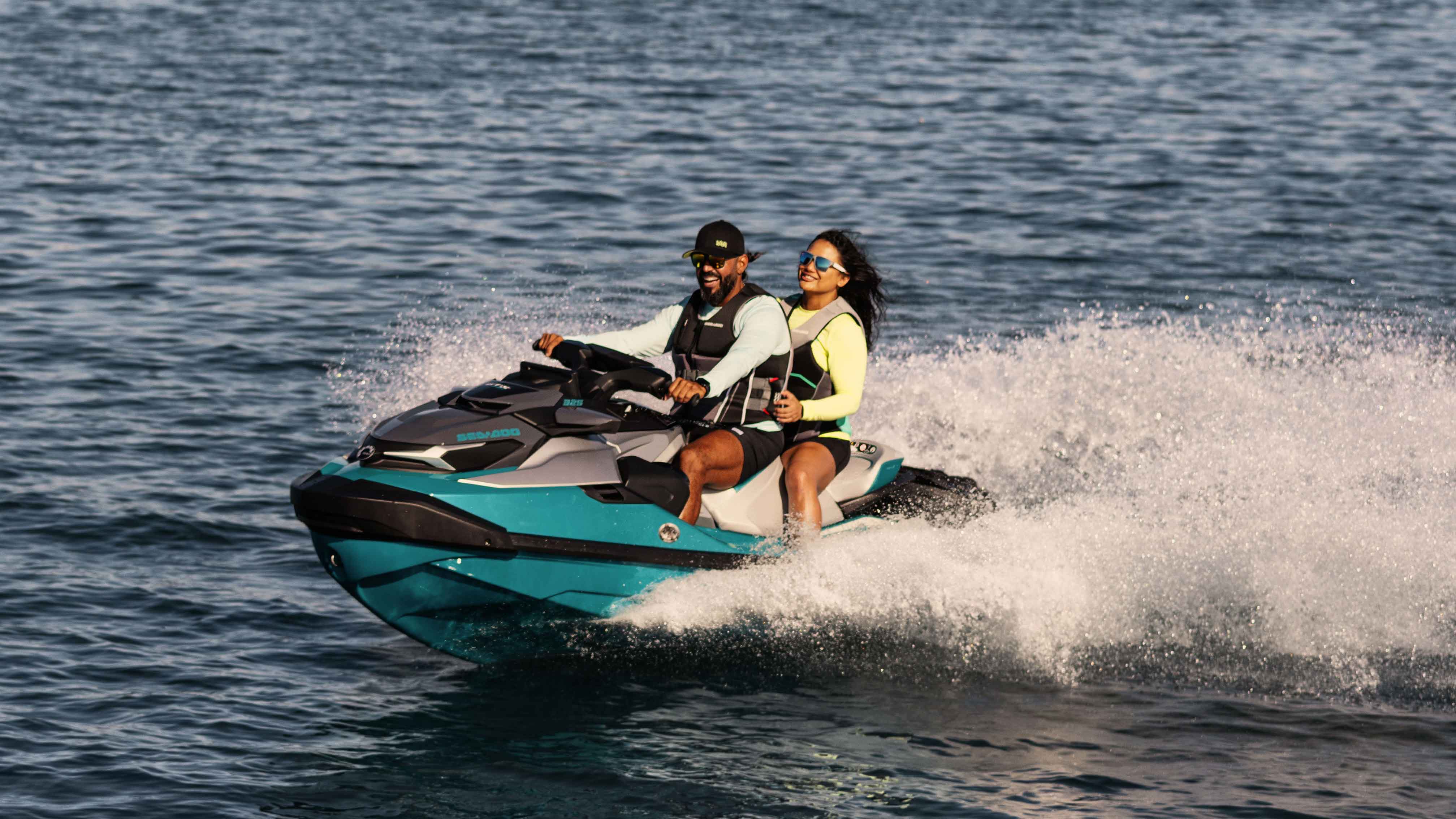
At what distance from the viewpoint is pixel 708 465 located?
7602mm

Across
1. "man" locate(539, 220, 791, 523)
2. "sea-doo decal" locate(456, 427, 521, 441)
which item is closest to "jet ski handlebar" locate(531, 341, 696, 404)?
"man" locate(539, 220, 791, 523)

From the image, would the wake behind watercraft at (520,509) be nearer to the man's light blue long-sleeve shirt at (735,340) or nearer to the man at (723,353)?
the man at (723,353)

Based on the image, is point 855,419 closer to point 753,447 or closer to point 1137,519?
point 1137,519

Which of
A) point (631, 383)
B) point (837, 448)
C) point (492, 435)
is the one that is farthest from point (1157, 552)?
point (492, 435)

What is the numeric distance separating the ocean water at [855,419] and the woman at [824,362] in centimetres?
37

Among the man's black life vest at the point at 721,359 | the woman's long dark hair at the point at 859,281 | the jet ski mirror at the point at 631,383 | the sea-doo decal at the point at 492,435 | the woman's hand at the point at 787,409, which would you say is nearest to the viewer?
the sea-doo decal at the point at 492,435

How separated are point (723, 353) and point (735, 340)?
0.31 ft

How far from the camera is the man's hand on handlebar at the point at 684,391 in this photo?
7113 millimetres

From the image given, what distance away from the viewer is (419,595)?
721 cm

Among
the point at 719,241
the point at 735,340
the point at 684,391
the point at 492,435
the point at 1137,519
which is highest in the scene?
the point at 719,241

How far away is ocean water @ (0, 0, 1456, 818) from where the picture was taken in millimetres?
7137

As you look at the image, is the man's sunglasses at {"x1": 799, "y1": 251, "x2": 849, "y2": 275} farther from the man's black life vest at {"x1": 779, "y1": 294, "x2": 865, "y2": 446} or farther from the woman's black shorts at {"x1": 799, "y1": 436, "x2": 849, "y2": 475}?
the woman's black shorts at {"x1": 799, "y1": 436, "x2": 849, "y2": 475}

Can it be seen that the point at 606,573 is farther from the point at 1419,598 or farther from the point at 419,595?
the point at 1419,598

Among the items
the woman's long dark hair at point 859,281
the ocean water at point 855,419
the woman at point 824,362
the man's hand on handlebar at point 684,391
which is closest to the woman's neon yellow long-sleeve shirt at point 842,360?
the woman at point 824,362
